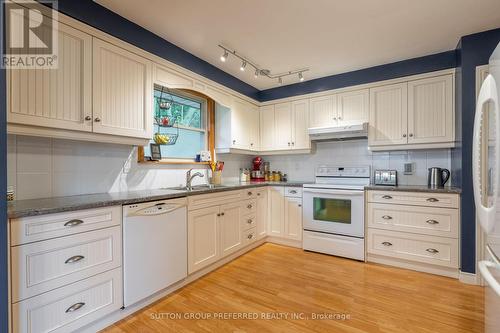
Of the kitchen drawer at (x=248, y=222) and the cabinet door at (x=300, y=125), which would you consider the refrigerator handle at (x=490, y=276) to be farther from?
the cabinet door at (x=300, y=125)

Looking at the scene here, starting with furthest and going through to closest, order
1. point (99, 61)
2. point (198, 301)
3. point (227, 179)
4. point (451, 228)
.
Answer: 1. point (227, 179)
2. point (451, 228)
3. point (198, 301)
4. point (99, 61)

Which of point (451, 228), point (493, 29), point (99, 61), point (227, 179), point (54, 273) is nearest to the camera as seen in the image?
point (54, 273)

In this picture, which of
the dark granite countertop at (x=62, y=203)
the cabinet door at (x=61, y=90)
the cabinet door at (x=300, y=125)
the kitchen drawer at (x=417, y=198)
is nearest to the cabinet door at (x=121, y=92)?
the cabinet door at (x=61, y=90)

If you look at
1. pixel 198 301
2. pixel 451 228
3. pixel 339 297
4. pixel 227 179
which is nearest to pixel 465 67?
pixel 451 228

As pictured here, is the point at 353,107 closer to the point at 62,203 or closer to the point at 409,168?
the point at 409,168

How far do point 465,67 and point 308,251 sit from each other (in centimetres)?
270

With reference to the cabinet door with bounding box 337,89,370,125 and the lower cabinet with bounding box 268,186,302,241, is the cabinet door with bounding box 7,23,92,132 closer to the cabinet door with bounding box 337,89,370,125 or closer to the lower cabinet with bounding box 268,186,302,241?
the lower cabinet with bounding box 268,186,302,241

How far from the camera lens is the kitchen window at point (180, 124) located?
2.71 metres

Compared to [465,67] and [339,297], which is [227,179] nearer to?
[339,297]

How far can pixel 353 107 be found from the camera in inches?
128

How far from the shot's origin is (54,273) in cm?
140

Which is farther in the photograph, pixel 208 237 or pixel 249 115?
pixel 249 115

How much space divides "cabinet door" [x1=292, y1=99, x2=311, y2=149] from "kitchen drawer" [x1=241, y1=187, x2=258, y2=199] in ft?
3.30

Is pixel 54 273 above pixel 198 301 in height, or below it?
above
